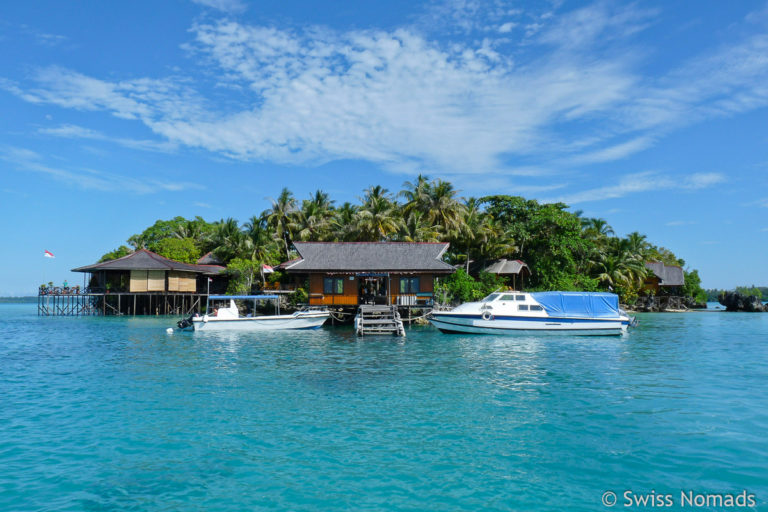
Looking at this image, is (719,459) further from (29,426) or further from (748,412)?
(29,426)

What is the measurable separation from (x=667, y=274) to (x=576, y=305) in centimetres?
4781

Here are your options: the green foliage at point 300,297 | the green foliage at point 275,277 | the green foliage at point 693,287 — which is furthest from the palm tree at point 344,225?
the green foliage at point 693,287

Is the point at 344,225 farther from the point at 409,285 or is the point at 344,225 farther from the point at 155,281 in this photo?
the point at 155,281

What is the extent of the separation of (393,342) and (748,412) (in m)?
17.3

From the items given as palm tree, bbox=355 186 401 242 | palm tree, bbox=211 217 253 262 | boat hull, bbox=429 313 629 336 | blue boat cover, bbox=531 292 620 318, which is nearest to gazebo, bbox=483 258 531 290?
palm tree, bbox=355 186 401 242

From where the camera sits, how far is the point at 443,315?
30344 millimetres

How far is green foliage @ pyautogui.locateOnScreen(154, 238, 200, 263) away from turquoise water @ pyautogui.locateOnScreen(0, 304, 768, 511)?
38.5 m

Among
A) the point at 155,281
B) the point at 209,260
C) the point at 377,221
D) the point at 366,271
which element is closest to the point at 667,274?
the point at 377,221

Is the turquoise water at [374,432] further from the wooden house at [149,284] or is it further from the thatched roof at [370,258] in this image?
the wooden house at [149,284]

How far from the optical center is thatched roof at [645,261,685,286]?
6825cm

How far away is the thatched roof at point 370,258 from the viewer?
118 feet

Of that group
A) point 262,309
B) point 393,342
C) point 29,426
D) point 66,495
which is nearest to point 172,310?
point 262,309

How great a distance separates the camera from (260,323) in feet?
108

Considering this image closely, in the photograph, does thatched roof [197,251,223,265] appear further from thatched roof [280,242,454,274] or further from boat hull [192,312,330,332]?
boat hull [192,312,330,332]
